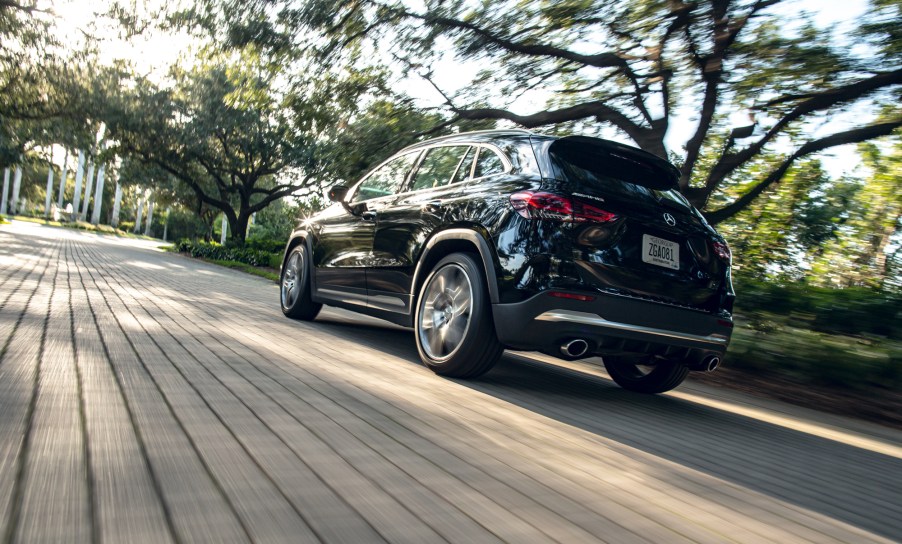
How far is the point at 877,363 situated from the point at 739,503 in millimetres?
3960

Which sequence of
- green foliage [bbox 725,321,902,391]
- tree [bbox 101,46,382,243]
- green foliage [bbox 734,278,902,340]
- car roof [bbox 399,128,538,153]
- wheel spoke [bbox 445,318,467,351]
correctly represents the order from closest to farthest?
1. wheel spoke [bbox 445,318,467,351]
2. car roof [bbox 399,128,538,153]
3. green foliage [bbox 725,321,902,391]
4. green foliage [bbox 734,278,902,340]
5. tree [bbox 101,46,382,243]

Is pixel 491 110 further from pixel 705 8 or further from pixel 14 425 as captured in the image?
pixel 14 425

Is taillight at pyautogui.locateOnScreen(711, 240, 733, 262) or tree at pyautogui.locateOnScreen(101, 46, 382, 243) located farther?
tree at pyautogui.locateOnScreen(101, 46, 382, 243)

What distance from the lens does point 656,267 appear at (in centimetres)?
460

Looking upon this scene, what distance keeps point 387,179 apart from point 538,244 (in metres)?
2.64

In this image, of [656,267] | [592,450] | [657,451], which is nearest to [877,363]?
[656,267]

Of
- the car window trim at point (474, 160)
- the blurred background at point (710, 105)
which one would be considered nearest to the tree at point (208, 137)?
the blurred background at point (710, 105)

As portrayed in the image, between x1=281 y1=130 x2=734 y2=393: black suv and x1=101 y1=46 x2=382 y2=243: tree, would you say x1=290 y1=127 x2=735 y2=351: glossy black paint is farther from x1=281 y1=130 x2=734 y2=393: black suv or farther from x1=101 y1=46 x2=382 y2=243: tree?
x1=101 y1=46 x2=382 y2=243: tree

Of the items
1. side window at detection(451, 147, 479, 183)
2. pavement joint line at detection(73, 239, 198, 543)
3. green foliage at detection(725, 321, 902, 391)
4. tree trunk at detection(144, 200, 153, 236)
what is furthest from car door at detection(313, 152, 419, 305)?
tree trunk at detection(144, 200, 153, 236)

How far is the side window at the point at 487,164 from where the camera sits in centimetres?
514

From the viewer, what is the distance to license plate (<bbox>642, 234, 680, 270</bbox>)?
15.0 feet

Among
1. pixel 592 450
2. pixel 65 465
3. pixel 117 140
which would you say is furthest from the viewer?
pixel 117 140

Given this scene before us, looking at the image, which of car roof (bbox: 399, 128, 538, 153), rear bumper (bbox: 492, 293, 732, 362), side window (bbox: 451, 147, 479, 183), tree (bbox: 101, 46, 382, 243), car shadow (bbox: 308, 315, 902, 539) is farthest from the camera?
tree (bbox: 101, 46, 382, 243)

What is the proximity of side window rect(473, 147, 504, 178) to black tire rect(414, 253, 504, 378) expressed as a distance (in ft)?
2.14
